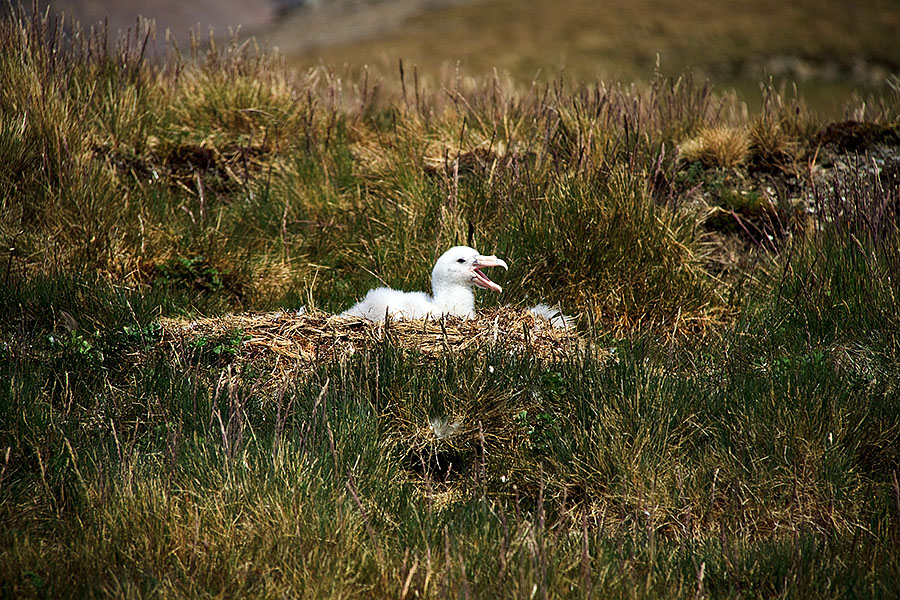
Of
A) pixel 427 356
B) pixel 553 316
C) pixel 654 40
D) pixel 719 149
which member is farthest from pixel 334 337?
pixel 654 40

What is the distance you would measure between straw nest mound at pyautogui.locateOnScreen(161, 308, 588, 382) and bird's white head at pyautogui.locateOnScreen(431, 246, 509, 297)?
1.14 feet

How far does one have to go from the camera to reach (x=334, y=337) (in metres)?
5.54

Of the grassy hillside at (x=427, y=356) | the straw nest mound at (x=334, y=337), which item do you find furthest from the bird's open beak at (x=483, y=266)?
the grassy hillside at (x=427, y=356)

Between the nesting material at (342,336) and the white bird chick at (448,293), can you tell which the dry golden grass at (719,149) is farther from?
the nesting material at (342,336)

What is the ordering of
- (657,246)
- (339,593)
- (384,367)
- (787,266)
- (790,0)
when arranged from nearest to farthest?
(339,593) < (384,367) < (787,266) < (657,246) < (790,0)

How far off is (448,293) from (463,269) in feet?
0.70

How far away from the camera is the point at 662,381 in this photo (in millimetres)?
4711

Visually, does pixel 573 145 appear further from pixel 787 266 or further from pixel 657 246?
pixel 787 266

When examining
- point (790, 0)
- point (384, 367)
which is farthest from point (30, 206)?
point (790, 0)

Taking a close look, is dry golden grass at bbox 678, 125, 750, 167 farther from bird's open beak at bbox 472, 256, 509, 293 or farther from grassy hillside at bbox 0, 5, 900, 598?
bird's open beak at bbox 472, 256, 509, 293

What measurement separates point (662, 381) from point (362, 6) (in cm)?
10441

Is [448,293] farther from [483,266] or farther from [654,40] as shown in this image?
[654,40]

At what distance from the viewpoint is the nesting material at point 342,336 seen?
5.32 m

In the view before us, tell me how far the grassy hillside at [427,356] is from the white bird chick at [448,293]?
25.6 inches
